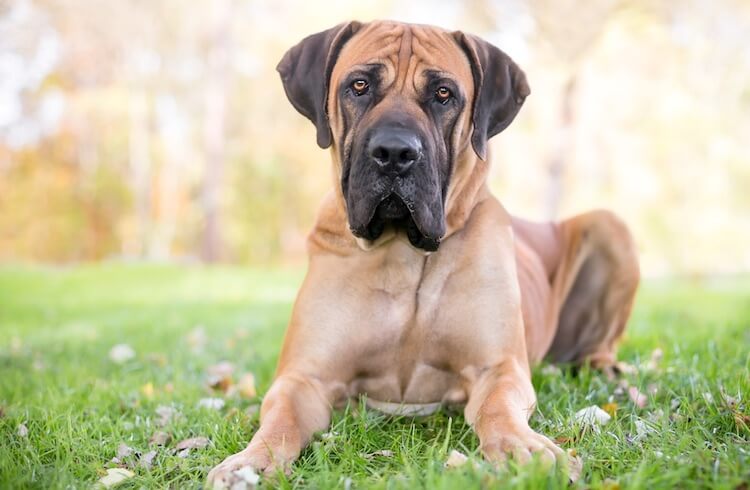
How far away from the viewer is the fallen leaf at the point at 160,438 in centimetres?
295

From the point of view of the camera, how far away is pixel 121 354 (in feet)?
17.9

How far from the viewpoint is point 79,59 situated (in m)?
23.3

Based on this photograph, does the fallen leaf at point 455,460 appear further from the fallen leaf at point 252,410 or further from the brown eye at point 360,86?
the brown eye at point 360,86

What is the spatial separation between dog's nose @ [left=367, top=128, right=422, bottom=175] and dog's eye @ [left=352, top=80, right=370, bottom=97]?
36cm

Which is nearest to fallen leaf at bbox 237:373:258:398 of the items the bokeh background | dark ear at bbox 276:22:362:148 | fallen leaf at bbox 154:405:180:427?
fallen leaf at bbox 154:405:180:427

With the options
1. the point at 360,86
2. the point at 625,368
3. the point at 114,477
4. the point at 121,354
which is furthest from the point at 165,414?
the point at 625,368

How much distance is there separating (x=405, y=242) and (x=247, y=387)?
4.57ft

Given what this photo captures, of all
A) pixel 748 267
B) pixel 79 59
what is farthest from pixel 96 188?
pixel 748 267

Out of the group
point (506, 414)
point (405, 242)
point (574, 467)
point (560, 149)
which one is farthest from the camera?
point (560, 149)

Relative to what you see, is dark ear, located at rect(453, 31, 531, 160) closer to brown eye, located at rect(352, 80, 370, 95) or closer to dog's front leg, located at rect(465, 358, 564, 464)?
brown eye, located at rect(352, 80, 370, 95)

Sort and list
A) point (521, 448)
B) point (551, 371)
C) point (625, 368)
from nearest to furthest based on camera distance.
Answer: point (521, 448) < point (551, 371) < point (625, 368)

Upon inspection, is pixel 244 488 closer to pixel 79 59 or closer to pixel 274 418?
pixel 274 418

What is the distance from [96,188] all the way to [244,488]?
28962 millimetres

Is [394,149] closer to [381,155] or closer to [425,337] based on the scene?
[381,155]
